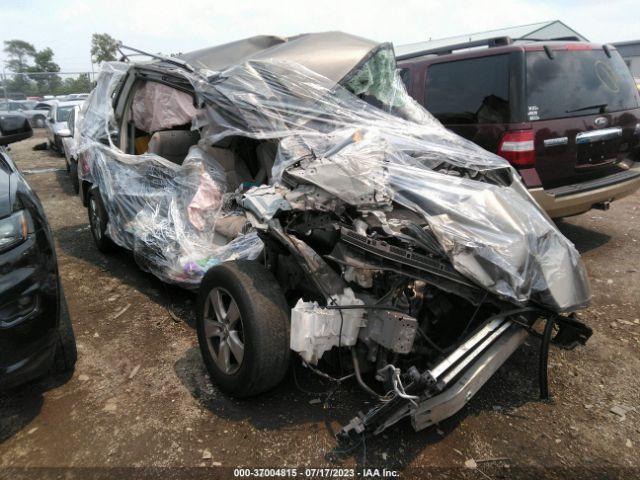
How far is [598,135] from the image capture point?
157 inches

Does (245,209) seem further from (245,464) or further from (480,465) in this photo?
(480,465)

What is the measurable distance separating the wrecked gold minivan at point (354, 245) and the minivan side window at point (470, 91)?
0.80 meters

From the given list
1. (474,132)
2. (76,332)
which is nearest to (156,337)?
(76,332)

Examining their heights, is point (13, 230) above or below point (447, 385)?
above

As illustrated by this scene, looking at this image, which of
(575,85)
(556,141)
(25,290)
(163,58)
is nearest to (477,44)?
(575,85)

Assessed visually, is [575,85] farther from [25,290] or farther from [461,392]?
[25,290]

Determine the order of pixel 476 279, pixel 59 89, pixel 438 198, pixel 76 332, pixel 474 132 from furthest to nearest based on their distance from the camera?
pixel 59 89, pixel 474 132, pixel 76 332, pixel 438 198, pixel 476 279

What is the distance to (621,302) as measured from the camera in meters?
3.55

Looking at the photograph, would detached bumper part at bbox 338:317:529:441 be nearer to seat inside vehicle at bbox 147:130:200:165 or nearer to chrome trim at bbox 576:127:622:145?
chrome trim at bbox 576:127:622:145

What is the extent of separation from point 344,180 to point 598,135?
285 centimetres

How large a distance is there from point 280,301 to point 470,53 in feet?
10.5

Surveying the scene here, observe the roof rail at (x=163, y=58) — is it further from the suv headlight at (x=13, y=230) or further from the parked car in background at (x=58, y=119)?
the parked car in background at (x=58, y=119)

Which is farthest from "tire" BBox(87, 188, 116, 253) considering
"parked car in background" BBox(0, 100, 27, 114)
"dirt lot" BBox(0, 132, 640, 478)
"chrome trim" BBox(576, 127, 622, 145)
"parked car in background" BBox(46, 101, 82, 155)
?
"parked car in background" BBox(0, 100, 27, 114)

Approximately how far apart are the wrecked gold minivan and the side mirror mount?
1.01 meters
